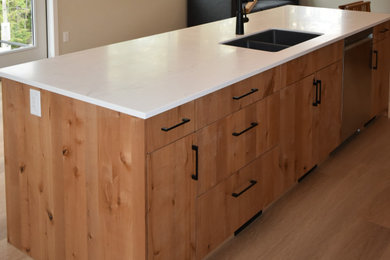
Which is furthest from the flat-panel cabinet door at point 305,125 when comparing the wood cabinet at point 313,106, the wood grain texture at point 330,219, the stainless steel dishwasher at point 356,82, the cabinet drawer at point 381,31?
the cabinet drawer at point 381,31

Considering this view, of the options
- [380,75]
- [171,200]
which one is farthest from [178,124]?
[380,75]

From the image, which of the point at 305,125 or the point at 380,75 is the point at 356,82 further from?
the point at 305,125

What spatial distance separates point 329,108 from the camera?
368 cm

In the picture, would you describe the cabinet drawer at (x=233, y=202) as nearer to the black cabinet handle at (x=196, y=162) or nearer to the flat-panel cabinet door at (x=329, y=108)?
the black cabinet handle at (x=196, y=162)

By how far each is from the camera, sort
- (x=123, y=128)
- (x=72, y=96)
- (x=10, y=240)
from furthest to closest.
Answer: (x=10, y=240)
(x=72, y=96)
(x=123, y=128)

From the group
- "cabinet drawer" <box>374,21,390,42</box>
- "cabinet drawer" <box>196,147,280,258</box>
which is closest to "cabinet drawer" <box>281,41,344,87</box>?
"cabinet drawer" <box>196,147,280,258</box>

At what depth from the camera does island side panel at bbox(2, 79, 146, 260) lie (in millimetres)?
2137

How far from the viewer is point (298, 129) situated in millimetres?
3291

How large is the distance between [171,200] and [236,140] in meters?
0.52

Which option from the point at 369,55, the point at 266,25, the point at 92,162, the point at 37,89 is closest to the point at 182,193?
the point at 92,162

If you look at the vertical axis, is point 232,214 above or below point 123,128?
below

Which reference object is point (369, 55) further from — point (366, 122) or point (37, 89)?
point (37, 89)

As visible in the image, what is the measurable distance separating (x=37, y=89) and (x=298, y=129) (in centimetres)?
154

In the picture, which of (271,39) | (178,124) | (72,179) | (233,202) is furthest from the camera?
(271,39)
